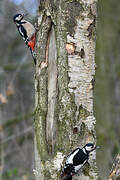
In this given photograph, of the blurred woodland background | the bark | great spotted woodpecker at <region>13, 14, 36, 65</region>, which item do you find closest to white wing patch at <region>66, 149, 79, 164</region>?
the bark

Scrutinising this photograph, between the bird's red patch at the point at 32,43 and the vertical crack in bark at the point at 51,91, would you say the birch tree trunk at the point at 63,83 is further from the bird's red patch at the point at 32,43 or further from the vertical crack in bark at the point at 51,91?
the bird's red patch at the point at 32,43

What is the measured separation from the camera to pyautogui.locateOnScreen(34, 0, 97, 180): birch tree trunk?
3750mm

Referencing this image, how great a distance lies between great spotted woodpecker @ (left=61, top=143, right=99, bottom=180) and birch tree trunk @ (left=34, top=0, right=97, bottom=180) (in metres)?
0.08

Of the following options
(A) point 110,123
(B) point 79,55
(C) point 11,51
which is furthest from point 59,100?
(C) point 11,51

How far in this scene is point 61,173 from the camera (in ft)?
12.1

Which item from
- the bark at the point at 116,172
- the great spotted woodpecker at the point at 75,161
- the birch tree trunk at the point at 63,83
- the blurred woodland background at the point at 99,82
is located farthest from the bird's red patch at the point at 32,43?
the blurred woodland background at the point at 99,82

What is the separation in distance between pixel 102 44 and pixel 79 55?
6449 millimetres

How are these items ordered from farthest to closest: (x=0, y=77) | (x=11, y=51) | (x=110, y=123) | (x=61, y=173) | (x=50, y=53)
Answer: (x=11, y=51)
(x=0, y=77)
(x=110, y=123)
(x=50, y=53)
(x=61, y=173)

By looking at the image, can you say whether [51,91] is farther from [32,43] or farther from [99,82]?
[99,82]

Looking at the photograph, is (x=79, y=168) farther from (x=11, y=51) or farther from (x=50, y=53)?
(x=11, y=51)

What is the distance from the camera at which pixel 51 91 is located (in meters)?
3.84

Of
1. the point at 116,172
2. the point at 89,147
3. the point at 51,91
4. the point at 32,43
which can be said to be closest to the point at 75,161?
the point at 89,147

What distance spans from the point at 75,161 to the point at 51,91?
66cm

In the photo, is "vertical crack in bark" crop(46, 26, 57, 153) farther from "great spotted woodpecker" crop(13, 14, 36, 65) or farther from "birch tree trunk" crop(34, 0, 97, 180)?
"great spotted woodpecker" crop(13, 14, 36, 65)
